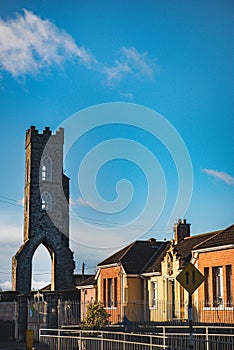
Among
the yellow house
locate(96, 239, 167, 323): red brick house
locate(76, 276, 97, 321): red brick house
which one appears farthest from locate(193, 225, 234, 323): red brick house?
locate(76, 276, 97, 321): red brick house

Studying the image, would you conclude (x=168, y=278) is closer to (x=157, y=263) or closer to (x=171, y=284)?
(x=171, y=284)

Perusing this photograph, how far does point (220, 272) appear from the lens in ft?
99.0

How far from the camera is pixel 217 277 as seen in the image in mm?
30578

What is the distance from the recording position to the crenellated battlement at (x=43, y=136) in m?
61.8

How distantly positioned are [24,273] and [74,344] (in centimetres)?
3440

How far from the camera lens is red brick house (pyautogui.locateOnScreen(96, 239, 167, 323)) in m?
38.8

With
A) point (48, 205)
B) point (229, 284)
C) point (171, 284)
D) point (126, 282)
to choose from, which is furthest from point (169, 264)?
point (48, 205)

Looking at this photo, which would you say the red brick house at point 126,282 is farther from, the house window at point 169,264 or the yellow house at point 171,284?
the house window at point 169,264

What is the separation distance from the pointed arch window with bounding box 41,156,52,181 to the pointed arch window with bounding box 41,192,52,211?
1.62 metres

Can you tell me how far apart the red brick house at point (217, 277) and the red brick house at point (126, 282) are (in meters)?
7.68

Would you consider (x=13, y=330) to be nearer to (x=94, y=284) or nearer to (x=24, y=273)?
(x=94, y=284)

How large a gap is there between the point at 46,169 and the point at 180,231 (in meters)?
24.4

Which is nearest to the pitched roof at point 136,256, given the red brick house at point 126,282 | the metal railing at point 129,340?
the red brick house at point 126,282

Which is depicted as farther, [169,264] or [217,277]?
[169,264]
